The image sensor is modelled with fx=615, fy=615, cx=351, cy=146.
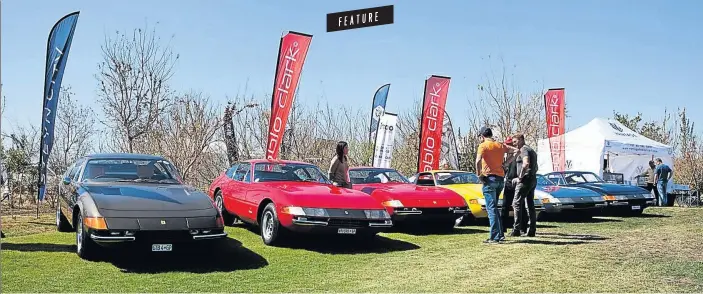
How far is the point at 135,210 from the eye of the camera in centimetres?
738

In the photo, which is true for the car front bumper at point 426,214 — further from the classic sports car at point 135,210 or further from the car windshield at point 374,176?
the classic sports car at point 135,210

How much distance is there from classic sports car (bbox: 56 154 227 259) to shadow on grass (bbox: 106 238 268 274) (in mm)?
327

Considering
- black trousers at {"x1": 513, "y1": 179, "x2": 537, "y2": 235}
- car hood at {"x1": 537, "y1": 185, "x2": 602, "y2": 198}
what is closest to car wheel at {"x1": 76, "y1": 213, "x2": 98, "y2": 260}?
black trousers at {"x1": 513, "y1": 179, "x2": 537, "y2": 235}

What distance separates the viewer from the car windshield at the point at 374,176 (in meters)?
12.7

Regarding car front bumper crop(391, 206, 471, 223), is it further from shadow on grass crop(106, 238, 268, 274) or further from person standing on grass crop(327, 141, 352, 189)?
shadow on grass crop(106, 238, 268, 274)

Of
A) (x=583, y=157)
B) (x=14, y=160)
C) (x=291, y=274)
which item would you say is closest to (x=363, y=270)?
(x=291, y=274)

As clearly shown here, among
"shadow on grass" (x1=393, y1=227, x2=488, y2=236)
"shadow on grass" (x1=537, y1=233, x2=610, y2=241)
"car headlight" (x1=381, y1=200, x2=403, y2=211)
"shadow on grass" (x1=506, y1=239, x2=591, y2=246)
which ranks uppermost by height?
"car headlight" (x1=381, y1=200, x2=403, y2=211)

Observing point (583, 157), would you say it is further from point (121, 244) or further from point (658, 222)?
point (121, 244)

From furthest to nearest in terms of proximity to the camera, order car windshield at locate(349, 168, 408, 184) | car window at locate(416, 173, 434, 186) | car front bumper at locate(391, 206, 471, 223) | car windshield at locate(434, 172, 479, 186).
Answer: car window at locate(416, 173, 434, 186) < car windshield at locate(434, 172, 479, 186) < car windshield at locate(349, 168, 408, 184) < car front bumper at locate(391, 206, 471, 223)

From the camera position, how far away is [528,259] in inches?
304

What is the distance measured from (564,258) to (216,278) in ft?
14.0

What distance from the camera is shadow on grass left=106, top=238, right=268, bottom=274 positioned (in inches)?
291

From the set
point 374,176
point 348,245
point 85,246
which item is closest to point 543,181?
point 374,176

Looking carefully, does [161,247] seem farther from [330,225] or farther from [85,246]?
[330,225]
